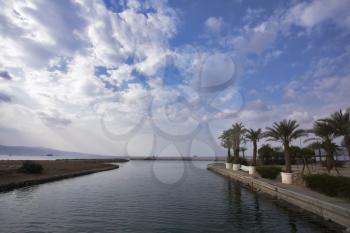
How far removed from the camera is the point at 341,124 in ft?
97.6

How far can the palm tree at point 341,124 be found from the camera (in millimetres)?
29250

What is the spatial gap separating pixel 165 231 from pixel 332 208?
28.0 feet

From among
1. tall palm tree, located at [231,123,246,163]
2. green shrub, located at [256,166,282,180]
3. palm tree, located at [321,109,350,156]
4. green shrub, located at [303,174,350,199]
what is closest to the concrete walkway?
green shrub, located at [303,174,350,199]

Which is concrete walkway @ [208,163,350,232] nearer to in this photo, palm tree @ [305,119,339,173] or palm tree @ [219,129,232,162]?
palm tree @ [305,119,339,173]

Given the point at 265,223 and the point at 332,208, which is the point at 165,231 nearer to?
the point at 265,223

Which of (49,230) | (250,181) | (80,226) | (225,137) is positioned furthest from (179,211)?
(225,137)

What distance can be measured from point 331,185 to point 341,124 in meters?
14.9

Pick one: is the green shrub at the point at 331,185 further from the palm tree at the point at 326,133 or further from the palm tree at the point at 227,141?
the palm tree at the point at 227,141

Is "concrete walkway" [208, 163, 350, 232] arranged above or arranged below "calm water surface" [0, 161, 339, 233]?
above

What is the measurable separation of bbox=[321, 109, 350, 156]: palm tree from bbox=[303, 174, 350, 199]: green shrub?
11.1 m

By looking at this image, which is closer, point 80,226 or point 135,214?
point 80,226

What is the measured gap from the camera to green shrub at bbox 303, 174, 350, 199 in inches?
634

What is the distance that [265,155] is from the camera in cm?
5581

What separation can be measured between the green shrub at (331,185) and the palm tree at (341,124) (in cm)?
1107
